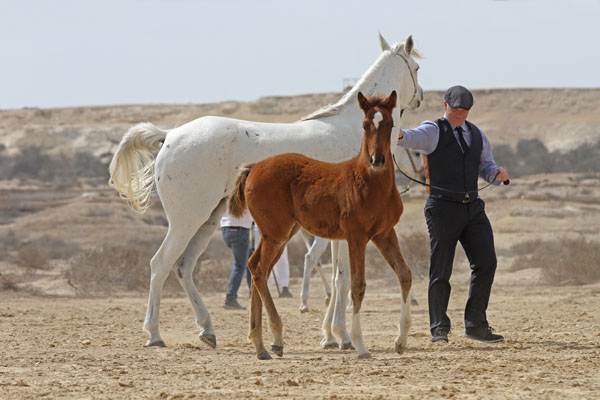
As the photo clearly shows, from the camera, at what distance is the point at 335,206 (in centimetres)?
751

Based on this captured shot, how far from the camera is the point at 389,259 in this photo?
761 cm

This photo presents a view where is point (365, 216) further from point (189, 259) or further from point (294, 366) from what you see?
point (189, 259)

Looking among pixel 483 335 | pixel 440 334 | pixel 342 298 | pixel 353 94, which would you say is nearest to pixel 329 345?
pixel 342 298

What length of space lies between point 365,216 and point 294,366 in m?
1.32

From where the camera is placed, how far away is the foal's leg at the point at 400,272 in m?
7.45

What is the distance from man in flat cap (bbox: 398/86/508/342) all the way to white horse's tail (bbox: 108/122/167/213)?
272 cm

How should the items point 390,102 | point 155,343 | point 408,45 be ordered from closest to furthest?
point 390,102
point 155,343
point 408,45

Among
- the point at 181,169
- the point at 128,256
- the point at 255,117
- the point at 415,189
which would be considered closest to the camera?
the point at 181,169

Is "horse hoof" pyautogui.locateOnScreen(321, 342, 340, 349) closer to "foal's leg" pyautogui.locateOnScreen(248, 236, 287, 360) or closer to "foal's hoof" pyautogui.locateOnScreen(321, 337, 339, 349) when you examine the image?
"foal's hoof" pyautogui.locateOnScreen(321, 337, 339, 349)

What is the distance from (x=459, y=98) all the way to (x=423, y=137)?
53cm

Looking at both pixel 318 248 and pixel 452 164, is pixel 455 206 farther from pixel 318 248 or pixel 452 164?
pixel 318 248

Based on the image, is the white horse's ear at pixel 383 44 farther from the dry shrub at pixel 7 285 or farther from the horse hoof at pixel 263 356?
the dry shrub at pixel 7 285

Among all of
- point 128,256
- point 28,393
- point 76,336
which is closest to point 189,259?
point 76,336

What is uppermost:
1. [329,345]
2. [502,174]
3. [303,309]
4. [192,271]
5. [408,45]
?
[408,45]
